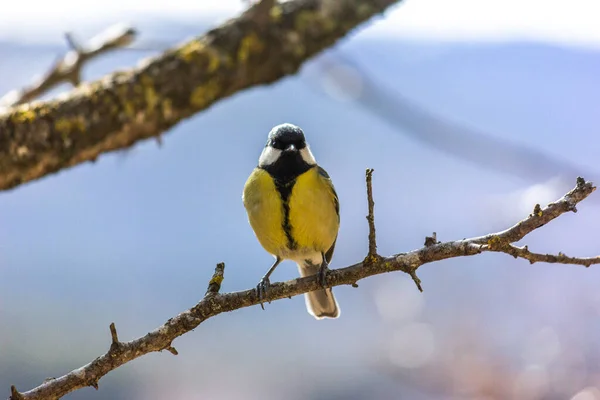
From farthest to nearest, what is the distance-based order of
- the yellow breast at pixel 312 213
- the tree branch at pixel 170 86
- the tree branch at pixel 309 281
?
the yellow breast at pixel 312 213 → the tree branch at pixel 170 86 → the tree branch at pixel 309 281

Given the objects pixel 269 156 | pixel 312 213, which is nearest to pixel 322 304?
pixel 312 213

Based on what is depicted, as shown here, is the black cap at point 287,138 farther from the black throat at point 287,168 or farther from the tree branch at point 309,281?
the tree branch at point 309,281

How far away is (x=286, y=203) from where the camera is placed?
2.93m

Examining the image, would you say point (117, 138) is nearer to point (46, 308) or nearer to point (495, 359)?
point (495, 359)

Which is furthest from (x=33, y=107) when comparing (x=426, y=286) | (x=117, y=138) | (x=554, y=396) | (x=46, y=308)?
(x=426, y=286)

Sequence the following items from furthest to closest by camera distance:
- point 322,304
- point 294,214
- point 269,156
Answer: point 322,304, point 269,156, point 294,214

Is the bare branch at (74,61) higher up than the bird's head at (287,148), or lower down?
higher up

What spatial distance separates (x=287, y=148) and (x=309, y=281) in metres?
0.94

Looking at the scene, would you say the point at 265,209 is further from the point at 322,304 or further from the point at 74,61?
the point at 74,61

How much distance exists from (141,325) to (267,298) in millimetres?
3522

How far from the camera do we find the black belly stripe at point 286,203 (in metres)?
2.93

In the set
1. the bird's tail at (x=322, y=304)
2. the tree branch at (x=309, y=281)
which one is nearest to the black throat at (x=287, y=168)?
the bird's tail at (x=322, y=304)

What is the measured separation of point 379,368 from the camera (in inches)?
192

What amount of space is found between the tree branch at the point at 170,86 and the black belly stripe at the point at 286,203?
49 centimetres
